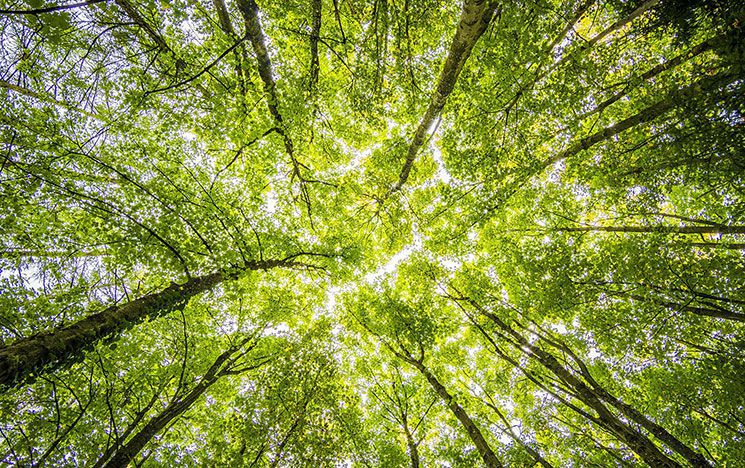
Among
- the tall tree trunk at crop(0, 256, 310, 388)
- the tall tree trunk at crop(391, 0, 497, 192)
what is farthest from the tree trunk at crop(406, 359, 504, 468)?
the tall tree trunk at crop(391, 0, 497, 192)

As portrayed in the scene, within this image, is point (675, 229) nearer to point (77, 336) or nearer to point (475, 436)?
point (475, 436)

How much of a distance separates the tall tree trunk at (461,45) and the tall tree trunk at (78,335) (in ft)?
18.5

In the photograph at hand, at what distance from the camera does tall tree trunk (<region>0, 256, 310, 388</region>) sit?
3207 millimetres

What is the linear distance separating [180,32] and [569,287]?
1019 centimetres

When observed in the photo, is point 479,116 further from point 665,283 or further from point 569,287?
point 665,283

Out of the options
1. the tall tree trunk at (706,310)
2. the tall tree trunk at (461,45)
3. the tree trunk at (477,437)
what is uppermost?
the tall tree trunk at (461,45)

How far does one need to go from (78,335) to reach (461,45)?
24.4 ft

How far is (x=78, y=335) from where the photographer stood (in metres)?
3.86

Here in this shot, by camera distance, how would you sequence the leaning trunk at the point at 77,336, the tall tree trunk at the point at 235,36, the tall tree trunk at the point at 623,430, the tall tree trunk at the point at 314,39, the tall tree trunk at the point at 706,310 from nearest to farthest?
the leaning trunk at the point at 77,336, the tall tree trunk at the point at 314,39, the tall tree trunk at the point at 623,430, the tall tree trunk at the point at 235,36, the tall tree trunk at the point at 706,310

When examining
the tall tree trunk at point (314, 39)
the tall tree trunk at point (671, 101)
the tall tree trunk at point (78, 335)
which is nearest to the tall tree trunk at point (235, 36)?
the tall tree trunk at point (314, 39)

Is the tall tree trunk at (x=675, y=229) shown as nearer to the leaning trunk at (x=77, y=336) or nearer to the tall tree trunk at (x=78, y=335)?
the tall tree trunk at (x=78, y=335)

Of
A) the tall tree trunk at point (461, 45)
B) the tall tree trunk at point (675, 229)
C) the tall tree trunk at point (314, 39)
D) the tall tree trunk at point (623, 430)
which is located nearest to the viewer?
the tall tree trunk at point (461, 45)

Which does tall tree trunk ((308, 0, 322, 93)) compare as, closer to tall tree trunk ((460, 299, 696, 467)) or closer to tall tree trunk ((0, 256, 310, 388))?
tall tree trunk ((0, 256, 310, 388))

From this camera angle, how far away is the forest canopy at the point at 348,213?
4.40 metres
